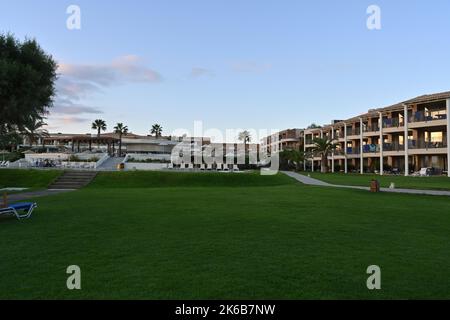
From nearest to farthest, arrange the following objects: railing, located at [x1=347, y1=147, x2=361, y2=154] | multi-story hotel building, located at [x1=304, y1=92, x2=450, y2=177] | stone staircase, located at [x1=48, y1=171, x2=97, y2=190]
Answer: stone staircase, located at [x1=48, y1=171, x2=97, y2=190]
multi-story hotel building, located at [x1=304, y1=92, x2=450, y2=177]
railing, located at [x1=347, y1=147, x2=361, y2=154]

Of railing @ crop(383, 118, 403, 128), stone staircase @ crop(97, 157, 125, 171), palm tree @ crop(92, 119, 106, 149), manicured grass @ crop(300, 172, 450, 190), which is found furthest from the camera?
palm tree @ crop(92, 119, 106, 149)

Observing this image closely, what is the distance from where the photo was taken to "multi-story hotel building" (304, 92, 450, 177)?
4762cm

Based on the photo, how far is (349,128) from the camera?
69250 mm

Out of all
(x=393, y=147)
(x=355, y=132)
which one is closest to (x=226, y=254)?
(x=393, y=147)

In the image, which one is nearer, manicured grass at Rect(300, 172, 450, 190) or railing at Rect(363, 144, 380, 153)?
manicured grass at Rect(300, 172, 450, 190)

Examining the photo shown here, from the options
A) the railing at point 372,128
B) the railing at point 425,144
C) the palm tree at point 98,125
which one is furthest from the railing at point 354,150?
the palm tree at point 98,125

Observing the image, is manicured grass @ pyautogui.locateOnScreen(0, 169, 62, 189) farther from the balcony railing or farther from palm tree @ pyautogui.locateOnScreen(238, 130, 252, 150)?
palm tree @ pyautogui.locateOnScreen(238, 130, 252, 150)

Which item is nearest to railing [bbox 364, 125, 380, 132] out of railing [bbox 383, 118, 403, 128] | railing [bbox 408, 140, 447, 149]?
railing [bbox 383, 118, 403, 128]

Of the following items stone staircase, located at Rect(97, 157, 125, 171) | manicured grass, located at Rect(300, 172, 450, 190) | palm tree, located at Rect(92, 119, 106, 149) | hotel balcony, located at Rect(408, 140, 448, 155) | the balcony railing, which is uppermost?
palm tree, located at Rect(92, 119, 106, 149)

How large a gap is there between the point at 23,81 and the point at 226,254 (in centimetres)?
1866

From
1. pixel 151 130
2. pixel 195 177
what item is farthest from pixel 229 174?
pixel 151 130

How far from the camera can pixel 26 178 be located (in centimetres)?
3831

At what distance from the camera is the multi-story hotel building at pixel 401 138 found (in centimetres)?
4762

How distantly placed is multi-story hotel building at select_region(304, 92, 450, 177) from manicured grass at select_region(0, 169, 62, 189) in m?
41.1
